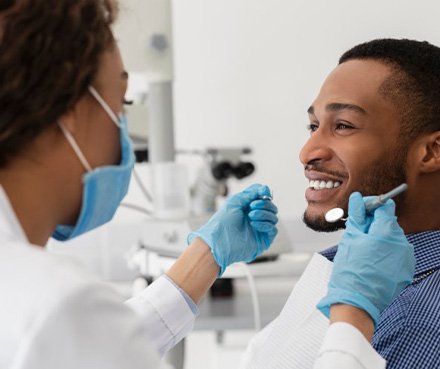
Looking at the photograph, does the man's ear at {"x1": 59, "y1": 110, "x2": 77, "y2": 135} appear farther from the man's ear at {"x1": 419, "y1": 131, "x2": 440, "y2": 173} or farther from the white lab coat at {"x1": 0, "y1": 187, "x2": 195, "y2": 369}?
the man's ear at {"x1": 419, "y1": 131, "x2": 440, "y2": 173}

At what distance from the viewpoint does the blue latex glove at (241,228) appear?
1.45 meters

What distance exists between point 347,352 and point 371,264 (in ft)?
0.55

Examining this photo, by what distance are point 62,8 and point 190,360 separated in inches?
98.5

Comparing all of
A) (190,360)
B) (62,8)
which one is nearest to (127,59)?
(62,8)

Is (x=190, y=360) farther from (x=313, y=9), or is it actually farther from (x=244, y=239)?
(x=244, y=239)

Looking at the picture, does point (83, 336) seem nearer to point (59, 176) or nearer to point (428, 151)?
point (59, 176)

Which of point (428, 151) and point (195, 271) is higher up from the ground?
point (428, 151)

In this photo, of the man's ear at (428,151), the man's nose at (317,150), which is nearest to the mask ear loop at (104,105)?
the man's nose at (317,150)

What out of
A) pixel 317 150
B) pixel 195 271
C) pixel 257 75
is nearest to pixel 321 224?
pixel 317 150

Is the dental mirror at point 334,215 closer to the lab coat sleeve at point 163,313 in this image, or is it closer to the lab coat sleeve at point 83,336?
the lab coat sleeve at point 163,313

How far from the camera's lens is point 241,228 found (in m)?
1.52

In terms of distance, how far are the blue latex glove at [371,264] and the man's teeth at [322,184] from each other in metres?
0.26

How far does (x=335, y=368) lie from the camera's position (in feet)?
3.30

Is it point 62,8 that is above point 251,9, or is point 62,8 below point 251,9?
above
